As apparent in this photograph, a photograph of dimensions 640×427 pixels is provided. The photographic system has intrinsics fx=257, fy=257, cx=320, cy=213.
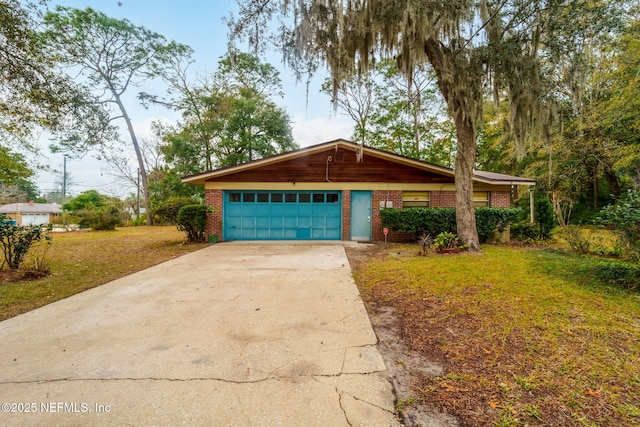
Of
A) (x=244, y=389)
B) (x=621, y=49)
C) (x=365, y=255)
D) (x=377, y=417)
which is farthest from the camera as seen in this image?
(x=621, y=49)

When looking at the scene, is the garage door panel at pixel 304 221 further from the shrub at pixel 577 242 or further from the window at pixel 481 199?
the shrub at pixel 577 242

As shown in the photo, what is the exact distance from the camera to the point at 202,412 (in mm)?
1802

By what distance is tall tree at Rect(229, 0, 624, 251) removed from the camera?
5.92m

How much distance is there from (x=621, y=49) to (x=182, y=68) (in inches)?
1041

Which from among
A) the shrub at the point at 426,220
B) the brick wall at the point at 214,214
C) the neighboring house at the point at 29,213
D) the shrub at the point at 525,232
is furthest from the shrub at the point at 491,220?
the neighboring house at the point at 29,213

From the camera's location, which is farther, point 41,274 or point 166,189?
point 166,189

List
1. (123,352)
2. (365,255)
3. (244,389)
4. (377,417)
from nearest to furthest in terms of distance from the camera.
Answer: (377,417)
(244,389)
(123,352)
(365,255)

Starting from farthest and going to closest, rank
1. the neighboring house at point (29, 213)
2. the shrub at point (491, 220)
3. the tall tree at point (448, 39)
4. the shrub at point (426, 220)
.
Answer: the neighboring house at point (29, 213) → the shrub at point (426, 220) → the shrub at point (491, 220) → the tall tree at point (448, 39)

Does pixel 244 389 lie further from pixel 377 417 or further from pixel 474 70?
pixel 474 70

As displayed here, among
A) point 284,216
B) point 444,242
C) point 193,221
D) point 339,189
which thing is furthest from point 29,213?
point 444,242

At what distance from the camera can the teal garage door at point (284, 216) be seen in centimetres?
1093

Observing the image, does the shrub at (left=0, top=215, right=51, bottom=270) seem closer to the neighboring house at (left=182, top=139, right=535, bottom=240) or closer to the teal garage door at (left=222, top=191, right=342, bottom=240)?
the neighboring house at (left=182, top=139, right=535, bottom=240)

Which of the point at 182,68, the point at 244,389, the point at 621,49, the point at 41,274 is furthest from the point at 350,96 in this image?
the point at 244,389

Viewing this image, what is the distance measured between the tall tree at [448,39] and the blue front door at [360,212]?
15.1 feet
